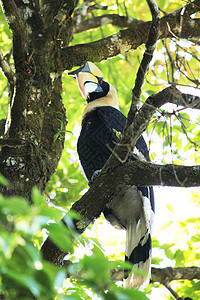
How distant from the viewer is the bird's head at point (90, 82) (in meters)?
2.90

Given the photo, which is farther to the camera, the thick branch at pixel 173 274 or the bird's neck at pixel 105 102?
the bird's neck at pixel 105 102

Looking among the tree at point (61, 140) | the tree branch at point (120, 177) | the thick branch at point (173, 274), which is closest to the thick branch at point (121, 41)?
the tree at point (61, 140)

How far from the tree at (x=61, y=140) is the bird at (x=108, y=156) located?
0.18m

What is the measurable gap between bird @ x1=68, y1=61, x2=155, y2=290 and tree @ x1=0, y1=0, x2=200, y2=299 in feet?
0.58

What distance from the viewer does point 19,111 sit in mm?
1960

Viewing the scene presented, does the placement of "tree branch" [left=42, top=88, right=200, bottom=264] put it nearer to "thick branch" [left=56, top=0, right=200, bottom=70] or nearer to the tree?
the tree

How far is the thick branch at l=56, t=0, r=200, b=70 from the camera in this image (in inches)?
95.0

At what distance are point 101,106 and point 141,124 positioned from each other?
1.18 metres

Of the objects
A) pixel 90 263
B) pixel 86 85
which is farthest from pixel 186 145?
pixel 90 263

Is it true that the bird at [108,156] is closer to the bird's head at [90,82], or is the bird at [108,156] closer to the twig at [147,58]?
the bird's head at [90,82]

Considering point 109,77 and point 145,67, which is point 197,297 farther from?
point 109,77

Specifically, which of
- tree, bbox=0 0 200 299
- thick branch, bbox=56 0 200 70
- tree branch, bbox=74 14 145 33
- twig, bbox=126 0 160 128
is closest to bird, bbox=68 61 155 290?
tree, bbox=0 0 200 299

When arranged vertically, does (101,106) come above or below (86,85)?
below

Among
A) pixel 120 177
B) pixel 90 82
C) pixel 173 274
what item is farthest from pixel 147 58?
pixel 90 82
